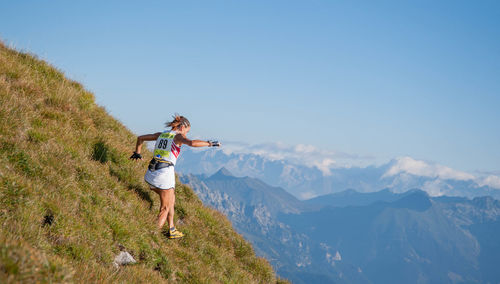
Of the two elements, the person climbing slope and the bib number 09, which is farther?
the bib number 09

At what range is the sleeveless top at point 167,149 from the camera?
8891 millimetres

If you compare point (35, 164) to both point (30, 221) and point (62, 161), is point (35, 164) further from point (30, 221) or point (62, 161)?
point (30, 221)

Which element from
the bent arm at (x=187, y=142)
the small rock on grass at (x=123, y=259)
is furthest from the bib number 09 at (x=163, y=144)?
the small rock on grass at (x=123, y=259)

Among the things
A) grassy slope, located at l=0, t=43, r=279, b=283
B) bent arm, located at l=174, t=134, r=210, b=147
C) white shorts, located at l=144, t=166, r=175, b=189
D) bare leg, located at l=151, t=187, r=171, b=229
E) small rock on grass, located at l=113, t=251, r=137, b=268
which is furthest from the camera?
bare leg, located at l=151, t=187, r=171, b=229

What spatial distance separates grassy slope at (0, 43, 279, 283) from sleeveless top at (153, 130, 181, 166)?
52.5 inches

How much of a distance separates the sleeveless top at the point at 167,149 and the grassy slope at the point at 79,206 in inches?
52.5

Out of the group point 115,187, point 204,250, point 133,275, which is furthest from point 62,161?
point 204,250

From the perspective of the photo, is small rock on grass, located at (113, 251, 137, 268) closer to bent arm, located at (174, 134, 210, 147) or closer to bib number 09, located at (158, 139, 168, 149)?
bent arm, located at (174, 134, 210, 147)

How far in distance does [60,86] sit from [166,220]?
5.82 m

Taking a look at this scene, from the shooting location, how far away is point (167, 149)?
29.2 feet

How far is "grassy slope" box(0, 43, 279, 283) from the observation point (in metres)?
5.38

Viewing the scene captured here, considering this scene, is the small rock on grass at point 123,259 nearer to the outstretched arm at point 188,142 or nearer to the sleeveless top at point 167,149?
the sleeveless top at point 167,149

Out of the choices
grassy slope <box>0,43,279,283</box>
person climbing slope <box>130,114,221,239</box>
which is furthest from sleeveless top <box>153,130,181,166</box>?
grassy slope <box>0,43,279,283</box>

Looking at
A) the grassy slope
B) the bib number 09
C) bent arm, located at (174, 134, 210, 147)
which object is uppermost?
bent arm, located at (174, 134, 210, 147)
